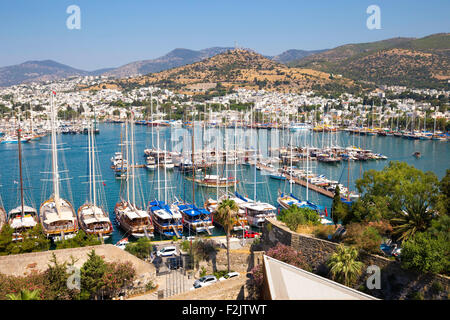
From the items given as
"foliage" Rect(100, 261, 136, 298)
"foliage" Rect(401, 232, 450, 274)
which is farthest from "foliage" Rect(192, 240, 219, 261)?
"foliage" Rect(401, 232, 450, 274)

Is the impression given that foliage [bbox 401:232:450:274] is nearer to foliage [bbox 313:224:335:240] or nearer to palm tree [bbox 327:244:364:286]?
palm tree [bbox 327:244:364:286]

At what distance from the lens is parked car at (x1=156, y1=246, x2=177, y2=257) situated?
1697 centimetres

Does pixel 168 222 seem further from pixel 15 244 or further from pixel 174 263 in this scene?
pixel 15 244

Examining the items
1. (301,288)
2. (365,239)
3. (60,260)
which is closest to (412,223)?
(365,239)

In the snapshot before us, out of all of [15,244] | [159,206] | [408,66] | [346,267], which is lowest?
[159,206]

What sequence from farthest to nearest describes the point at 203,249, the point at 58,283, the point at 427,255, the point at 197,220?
the point at 197,220, the point at 203,249, the point at 58,283, the point at 427,255

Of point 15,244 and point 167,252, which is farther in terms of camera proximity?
point 167,252

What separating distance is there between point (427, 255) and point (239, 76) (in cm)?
12701

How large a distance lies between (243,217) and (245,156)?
21.2 meters

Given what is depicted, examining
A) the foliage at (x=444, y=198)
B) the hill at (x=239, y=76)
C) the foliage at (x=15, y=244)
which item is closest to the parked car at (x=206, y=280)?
the foliage at (x=15, y=244)

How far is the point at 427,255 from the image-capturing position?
993cm

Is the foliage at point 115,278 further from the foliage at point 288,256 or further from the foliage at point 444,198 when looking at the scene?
the foliage at point 444,198

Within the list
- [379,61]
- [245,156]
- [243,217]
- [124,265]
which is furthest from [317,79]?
[124,265]

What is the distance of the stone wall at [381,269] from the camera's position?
10.0 m
